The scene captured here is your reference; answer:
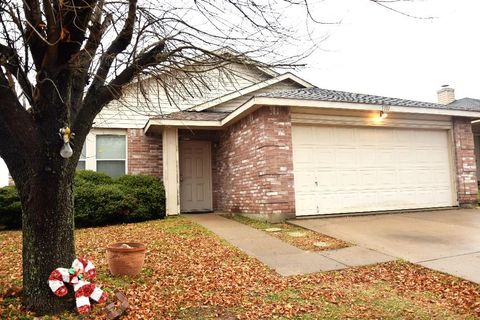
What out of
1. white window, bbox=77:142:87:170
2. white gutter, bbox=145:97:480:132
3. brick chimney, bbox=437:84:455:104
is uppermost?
brick chimney, bbox=437:84:455:104

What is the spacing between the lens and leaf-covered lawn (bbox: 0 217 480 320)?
368 cm

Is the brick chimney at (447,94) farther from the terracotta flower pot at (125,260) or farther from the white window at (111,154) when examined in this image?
the terracotta flower pot at (125,260)

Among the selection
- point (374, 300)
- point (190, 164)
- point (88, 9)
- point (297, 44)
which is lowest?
point (374, 300)

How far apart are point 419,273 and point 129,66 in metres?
4.54

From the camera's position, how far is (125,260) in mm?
4684

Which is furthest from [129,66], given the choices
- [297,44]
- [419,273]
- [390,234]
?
[390,234]

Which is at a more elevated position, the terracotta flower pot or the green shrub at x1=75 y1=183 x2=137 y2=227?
the green shrub at x1=75 y1=183 x2=137 y2=227

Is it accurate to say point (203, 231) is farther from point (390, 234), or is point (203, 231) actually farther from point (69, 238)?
point (69, 238)

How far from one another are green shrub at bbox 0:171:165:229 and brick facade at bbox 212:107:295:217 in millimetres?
2400

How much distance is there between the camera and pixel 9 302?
369 centimetres

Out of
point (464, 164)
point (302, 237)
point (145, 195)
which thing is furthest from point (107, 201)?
point (464, 164)

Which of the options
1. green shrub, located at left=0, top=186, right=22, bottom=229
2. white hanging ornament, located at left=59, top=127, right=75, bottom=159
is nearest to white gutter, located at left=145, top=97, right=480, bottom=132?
green shrub, located at left=0, top=186, right=22, bottom=229

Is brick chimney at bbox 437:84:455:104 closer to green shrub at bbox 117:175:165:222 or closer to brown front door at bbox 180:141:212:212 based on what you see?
brown front door at bbox 180:141:212:212

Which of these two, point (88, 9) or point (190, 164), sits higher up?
point (88, 9)
